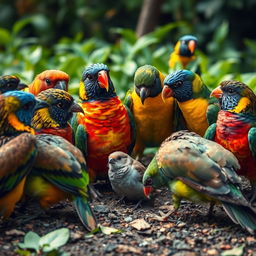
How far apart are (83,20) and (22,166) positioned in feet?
27.7

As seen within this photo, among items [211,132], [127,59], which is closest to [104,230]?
[211,132]

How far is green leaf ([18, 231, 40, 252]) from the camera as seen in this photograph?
14.2ft

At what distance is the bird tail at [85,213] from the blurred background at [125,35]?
309 cm

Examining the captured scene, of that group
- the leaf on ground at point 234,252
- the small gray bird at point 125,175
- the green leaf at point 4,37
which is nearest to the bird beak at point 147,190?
the small gray bird at point 125,175

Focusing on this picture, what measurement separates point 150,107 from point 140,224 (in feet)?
4.60

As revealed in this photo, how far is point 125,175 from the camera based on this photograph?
17.4 feet

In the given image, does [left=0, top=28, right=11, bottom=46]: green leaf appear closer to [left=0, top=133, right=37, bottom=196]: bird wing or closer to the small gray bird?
the small gray bird

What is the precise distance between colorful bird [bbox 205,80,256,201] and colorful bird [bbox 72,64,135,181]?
88 cm

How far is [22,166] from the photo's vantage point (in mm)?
4512

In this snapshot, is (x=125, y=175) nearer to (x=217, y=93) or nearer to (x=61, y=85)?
(x=217, y=93)

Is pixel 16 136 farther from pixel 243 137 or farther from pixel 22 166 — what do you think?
pixel 243 137

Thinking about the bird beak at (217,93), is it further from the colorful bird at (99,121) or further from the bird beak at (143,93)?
the colorful bird at (99,121)

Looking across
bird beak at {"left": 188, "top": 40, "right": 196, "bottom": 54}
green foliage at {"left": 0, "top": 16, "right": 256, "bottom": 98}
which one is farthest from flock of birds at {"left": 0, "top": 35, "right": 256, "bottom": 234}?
bird beak at {"left": 188, "top": 40, "right": 196, "bottom": 54}

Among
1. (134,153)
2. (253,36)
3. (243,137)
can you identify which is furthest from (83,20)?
(243,137)
